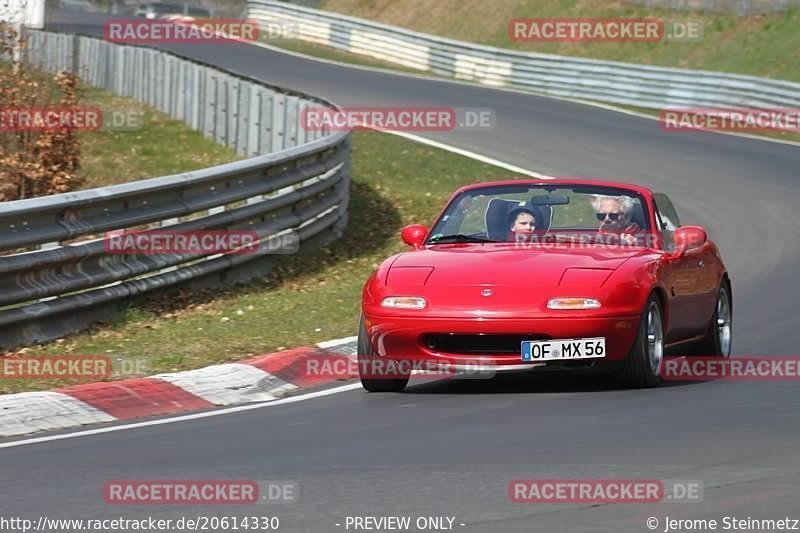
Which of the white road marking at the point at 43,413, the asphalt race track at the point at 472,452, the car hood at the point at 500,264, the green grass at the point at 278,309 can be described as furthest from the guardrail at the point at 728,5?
the white road marking at the point at 43,413

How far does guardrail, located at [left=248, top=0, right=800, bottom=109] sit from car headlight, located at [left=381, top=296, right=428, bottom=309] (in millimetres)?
23152

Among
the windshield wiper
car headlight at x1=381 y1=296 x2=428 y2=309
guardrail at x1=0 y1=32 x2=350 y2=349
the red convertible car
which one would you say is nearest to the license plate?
the red convertible car

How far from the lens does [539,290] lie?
1015 cm

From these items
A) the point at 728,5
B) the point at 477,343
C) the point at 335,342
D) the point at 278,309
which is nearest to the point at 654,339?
the point at 477,343

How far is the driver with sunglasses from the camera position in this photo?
1141cm

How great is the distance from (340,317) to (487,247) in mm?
2756

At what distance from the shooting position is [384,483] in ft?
23.8

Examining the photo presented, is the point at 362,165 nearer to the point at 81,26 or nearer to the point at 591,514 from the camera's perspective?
the point at 591,514

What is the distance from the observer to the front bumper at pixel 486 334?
1002 cm

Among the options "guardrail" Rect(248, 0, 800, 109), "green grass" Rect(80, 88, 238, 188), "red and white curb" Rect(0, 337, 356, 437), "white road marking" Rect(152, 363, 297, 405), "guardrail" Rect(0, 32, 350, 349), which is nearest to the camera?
"red and white curb" Rect(0, 337, 356, 437)

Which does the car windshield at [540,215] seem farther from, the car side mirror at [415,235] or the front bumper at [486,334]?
the front bumper at [486,334]

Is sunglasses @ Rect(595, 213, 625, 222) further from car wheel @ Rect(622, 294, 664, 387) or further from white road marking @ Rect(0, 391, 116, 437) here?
white road marking @ Rect(0, 391, 116, 437)

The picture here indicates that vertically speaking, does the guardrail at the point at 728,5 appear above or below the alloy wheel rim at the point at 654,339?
below

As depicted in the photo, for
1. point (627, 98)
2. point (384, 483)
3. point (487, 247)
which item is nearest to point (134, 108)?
point (627, 98)
